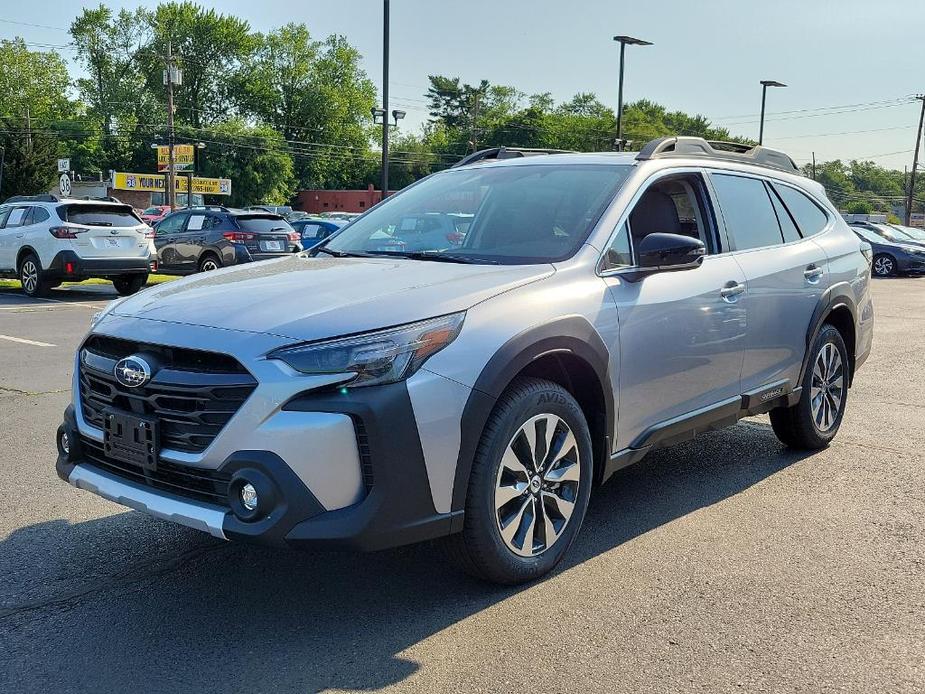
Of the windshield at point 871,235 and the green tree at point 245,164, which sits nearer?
the windshield at point 871,235

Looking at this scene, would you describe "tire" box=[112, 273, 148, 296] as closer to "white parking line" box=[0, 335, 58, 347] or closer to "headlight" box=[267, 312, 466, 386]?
"white parking line" box=[0, 335, 58, 347]

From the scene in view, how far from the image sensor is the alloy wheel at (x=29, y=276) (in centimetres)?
1627

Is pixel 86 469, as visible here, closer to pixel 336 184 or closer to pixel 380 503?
pixel 380 503

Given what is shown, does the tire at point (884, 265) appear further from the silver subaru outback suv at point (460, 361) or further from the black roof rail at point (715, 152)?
the silver subaru outback suv at point (460, 361)

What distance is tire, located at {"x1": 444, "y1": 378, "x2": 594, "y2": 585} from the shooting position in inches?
133

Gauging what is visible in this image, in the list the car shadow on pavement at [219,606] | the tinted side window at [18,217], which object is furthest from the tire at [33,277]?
the car shadow on pavement at [219,606]

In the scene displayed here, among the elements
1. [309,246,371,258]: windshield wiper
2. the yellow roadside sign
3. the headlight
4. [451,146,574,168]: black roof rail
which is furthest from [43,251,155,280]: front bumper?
the yellow roadside sign

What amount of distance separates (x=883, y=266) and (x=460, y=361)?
26451mm

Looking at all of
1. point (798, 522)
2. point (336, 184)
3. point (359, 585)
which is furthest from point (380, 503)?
point (336, 184)

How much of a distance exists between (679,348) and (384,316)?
169cm

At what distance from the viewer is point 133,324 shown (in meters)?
3.46

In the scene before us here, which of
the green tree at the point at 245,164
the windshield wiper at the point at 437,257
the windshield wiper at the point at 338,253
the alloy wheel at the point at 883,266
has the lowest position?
the alloy wheel at the point at 883,266

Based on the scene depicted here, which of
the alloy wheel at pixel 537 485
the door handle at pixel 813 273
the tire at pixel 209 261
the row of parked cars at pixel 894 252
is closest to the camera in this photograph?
the alloy wheel at pixel 537 485

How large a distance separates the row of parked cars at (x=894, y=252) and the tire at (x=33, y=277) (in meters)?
20.4
